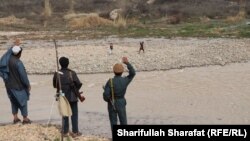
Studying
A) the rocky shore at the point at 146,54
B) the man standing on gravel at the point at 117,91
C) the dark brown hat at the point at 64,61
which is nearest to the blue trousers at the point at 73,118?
the dark brown hat at the point at 64,61

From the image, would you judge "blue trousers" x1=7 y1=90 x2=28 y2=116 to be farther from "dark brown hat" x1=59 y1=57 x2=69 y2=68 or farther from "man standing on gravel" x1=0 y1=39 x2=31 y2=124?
"dark brown hat" x1=59 y1=57 x2=69 y2=68

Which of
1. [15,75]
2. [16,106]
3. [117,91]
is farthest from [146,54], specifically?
[117,91]

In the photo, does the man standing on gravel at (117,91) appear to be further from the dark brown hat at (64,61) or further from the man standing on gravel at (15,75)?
the man standing on gravel at (15,75)

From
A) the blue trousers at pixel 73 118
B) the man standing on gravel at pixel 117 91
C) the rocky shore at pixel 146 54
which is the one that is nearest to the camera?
the man standing on gravel at pixel 117 91

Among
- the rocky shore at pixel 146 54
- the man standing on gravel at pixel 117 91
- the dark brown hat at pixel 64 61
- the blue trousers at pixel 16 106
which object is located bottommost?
the rocky shore at pixel 146 54

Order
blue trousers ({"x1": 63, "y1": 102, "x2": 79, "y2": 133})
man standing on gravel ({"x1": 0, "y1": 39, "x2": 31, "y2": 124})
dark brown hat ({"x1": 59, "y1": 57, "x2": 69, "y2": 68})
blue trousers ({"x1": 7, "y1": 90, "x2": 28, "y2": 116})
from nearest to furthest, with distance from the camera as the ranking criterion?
dark brown hat ({"x1": 59, "y1": 57, "x2": 69, "y2": 68})
blue trousers ({"x1": 63, "y1": 102, "x2": 79, "y2": 133})
man standing on gravel ({"x1": 0, "y1": 39, "x2": 31, "y2": 124})
blue trousers ({"x1": 7, "y1": 90, "x2": 28, "y2": 116})

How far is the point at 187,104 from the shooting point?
14.8 metres

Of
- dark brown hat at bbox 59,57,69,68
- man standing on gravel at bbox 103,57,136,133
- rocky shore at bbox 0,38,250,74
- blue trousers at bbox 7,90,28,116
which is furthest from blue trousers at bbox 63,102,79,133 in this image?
rocky shore at bbox 0,38,250,74

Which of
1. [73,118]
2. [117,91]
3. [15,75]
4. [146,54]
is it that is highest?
[15,75]

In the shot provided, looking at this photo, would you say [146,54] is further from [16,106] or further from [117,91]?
[117,91]

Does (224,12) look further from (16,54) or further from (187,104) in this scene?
(16,54)

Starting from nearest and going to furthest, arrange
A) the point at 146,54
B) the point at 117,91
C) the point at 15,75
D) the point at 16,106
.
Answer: the point at 117,91 < the point at 15,75 < the point at 16,106 < the point at 146,54

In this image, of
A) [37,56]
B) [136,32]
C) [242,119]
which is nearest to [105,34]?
[136,32]

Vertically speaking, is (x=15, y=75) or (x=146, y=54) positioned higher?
(x=15, y=75)
